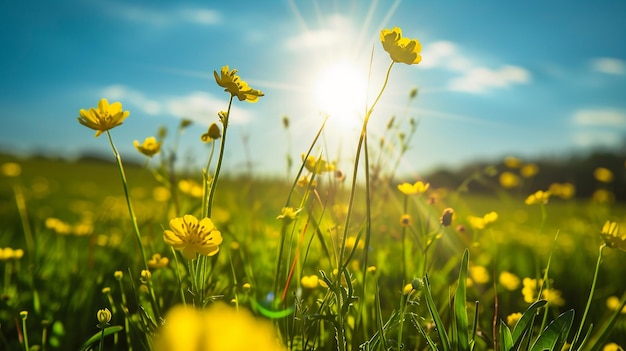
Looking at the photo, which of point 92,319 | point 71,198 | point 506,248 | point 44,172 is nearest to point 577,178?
point 506,248

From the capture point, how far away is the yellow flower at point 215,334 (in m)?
0.31

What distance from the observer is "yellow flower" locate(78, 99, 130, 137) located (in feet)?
3.85

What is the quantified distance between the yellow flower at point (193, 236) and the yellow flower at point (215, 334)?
65cm

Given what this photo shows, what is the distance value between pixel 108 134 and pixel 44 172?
→ 9131 mm

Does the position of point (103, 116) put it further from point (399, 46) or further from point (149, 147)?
point (399, 46)

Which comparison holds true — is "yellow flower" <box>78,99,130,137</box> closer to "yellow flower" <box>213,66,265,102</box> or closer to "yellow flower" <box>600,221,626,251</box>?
"yellow flower" <box>213,66,265,102</box>

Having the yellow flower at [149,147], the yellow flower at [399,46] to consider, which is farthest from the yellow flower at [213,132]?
the yellow flower at [399,46]

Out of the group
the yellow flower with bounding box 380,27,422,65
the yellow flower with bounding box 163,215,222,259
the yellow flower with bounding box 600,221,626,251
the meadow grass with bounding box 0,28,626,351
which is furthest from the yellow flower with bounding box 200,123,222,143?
the yellow flower with bounding box 600,221,626,251

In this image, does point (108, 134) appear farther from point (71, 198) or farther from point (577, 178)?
point (577, 178)

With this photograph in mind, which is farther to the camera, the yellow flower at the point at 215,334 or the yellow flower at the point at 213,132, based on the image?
the yellow flower at the point at 213,132

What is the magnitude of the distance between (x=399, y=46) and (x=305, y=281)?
30.3 inches

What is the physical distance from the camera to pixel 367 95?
36.8 inches

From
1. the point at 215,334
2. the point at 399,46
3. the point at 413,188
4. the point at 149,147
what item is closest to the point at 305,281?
the point at 413,188

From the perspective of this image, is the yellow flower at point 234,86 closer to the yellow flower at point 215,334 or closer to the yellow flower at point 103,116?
the yellow flower at point 103,116
